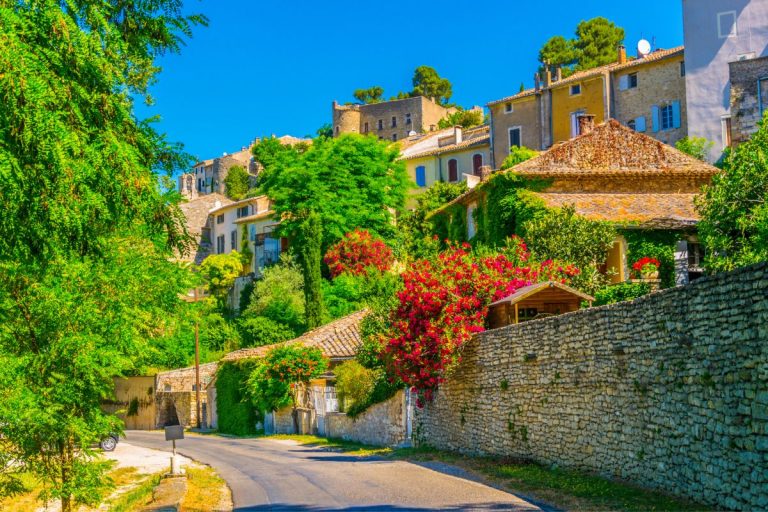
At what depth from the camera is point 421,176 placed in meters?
76.8

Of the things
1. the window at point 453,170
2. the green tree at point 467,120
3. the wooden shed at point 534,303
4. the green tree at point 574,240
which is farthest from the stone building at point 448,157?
the wooden shed at point 534,303

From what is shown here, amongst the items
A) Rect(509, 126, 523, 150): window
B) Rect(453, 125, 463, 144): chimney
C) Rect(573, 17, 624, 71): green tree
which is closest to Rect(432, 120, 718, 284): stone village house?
Rect(509, 126, 523, 150): window

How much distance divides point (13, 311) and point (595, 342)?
10.2 meters

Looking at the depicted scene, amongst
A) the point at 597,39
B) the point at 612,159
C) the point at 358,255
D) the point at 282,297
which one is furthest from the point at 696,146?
the point at 597,39

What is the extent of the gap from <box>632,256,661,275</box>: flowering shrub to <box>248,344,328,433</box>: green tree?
15.4 m

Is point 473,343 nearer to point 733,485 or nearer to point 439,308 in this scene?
point 439,308

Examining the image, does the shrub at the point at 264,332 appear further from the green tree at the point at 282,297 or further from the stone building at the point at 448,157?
the stone building at the point at 448,157

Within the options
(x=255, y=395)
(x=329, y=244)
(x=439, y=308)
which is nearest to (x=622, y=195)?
(x=439, y=308)

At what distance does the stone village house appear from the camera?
112ft

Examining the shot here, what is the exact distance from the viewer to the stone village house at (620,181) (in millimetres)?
34250

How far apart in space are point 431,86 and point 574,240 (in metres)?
113

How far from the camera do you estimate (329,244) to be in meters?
61.2

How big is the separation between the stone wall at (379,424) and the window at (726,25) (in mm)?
35962

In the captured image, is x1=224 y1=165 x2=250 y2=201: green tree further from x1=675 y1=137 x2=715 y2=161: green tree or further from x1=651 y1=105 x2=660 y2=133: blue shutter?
x1=675 y1=137 x2=715 y2=161: green tree
